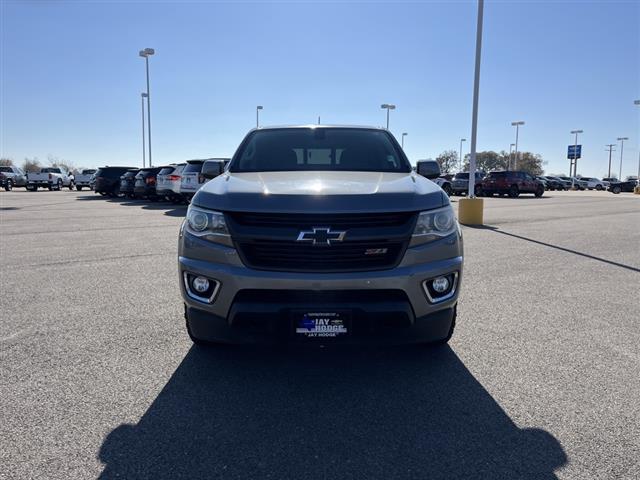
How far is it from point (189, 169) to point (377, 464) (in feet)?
58.9

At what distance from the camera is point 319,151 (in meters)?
4.76

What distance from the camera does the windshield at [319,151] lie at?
4.57m

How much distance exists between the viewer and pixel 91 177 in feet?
134

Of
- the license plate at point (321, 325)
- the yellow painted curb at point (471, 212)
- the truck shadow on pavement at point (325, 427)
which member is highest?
the yellow painted curb at point (471, 212)

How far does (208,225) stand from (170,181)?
18.1m

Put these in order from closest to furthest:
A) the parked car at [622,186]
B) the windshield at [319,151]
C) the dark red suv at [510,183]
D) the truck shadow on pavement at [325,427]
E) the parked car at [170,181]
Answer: the truck shadow on pavement at [325,427], the windshield at [319,151], the parked car at [170,181], the dark red suv at [510,183], the parked car at [622,186]

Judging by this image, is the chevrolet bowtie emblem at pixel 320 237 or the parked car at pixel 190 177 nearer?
the chevrolet bowtie emblem at pixel 320 237

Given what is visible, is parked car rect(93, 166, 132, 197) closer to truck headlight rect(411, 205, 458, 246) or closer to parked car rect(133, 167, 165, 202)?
parked car rect(133, 167, 165, 202)

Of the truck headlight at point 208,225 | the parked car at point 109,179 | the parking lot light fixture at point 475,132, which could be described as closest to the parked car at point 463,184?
the parking lot light fixture at point 475,132

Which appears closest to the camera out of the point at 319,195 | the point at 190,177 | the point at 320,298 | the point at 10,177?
the point at 320,298

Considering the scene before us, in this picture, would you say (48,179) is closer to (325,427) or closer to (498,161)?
(325,427)

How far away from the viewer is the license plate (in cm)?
299

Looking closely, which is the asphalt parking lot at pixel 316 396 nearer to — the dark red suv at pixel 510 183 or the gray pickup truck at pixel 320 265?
the gray pickup truck at pixel 320 265

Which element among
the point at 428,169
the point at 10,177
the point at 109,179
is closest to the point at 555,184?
the point at 109,179
